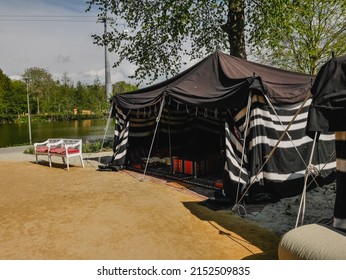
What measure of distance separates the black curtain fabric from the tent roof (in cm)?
197

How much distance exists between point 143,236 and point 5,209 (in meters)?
2.91

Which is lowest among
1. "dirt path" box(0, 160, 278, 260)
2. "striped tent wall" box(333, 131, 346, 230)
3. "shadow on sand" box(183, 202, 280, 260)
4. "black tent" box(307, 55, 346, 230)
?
"shadow on sand" box(183, 202, 280, 260)

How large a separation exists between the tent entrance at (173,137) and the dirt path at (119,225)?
74.2 inches

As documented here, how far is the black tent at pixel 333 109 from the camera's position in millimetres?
3090

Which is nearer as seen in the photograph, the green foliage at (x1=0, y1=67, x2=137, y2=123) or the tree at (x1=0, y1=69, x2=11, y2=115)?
the tree at (x1=0, y1=69, x2=11, y2=115)

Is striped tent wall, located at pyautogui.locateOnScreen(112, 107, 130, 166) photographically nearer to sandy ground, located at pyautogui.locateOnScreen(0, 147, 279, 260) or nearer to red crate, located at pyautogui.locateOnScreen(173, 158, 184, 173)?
sandy ground, located at pyautogui.locateOnScreen(0, 147, 279, 260)

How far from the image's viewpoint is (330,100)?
3.10 meters

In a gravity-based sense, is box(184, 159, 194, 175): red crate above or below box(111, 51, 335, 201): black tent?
below

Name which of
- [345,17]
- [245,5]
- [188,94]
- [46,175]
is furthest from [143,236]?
[345,17]

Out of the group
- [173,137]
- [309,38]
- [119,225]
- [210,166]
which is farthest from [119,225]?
[309,38]

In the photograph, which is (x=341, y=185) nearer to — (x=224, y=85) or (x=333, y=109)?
(x=333, y=109)

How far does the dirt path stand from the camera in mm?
3566

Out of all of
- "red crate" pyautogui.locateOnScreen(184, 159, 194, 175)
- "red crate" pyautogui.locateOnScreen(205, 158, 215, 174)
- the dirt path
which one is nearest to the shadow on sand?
the dirt path
